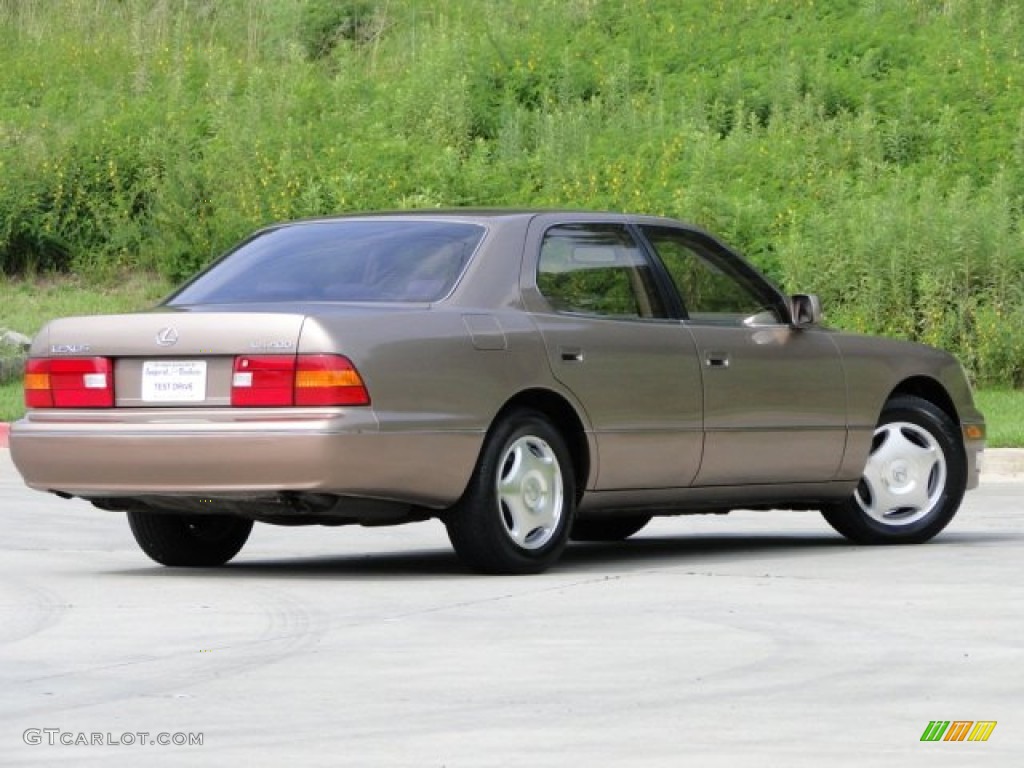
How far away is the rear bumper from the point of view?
9.85 metres

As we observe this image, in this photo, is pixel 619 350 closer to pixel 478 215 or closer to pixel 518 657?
pixel 478 215

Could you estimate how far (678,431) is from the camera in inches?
440

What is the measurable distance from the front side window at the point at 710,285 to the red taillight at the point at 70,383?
271cm

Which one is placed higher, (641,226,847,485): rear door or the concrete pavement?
(641,226,847,485): rear door

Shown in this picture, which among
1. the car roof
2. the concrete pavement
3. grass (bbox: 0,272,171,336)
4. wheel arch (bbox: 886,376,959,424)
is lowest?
grass (bbox: 0,272,171,336)

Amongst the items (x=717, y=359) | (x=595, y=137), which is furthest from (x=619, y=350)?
(x=595, y=137)

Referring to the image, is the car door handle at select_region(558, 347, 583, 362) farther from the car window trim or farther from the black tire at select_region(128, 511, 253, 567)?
the black tire at select_region(128, 511, 253, 567)

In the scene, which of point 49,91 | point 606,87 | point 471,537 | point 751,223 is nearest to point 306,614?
point 471,537

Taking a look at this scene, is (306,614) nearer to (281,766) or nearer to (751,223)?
(281,766)

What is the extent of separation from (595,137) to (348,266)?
19161 millimetres

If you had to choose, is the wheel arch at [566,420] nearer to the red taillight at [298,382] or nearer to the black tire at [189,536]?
the red taillight at [298,382]

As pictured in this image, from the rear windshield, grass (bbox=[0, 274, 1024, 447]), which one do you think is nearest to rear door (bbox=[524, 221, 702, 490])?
the rear windshield

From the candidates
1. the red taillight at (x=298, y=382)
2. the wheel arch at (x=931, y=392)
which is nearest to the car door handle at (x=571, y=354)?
the red taillight at (x=298, y=382)

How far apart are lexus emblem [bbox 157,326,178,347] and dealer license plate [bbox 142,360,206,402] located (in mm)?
79
